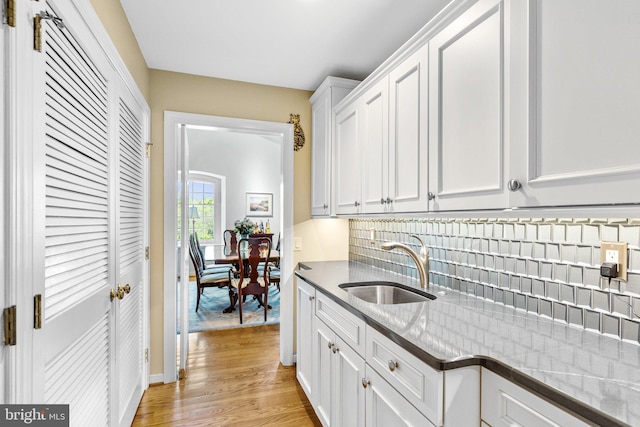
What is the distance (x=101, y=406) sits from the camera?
4.88 feet

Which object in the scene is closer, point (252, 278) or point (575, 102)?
point (575, 102)

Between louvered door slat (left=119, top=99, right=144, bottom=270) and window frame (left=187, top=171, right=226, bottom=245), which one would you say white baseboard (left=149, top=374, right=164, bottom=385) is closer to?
louvered door slat (left=119, top=99, right=144, bottom=270)

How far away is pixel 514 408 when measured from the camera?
0.84 m

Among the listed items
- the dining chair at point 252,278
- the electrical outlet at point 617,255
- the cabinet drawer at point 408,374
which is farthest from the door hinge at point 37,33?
the dining chair at point 252,278

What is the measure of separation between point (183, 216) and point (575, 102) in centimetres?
251

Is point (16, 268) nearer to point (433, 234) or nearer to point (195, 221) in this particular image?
point (433, 234)

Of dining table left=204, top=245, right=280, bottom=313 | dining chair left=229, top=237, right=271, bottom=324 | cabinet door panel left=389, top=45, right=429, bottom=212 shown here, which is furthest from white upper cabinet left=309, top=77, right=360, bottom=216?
dining table left=204, top=245, right=280, bottom=313

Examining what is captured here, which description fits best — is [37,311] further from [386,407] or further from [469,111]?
Answer: [469,111]

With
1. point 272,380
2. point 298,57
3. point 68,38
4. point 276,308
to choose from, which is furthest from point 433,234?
point 276,308

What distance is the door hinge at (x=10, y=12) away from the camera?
0.80 m

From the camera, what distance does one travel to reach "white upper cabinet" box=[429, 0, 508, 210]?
1.12 m

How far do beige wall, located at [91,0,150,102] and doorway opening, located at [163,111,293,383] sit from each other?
337 mm

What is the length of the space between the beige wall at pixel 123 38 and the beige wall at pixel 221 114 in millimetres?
15

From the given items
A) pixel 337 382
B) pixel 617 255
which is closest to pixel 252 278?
pixel 337 382
